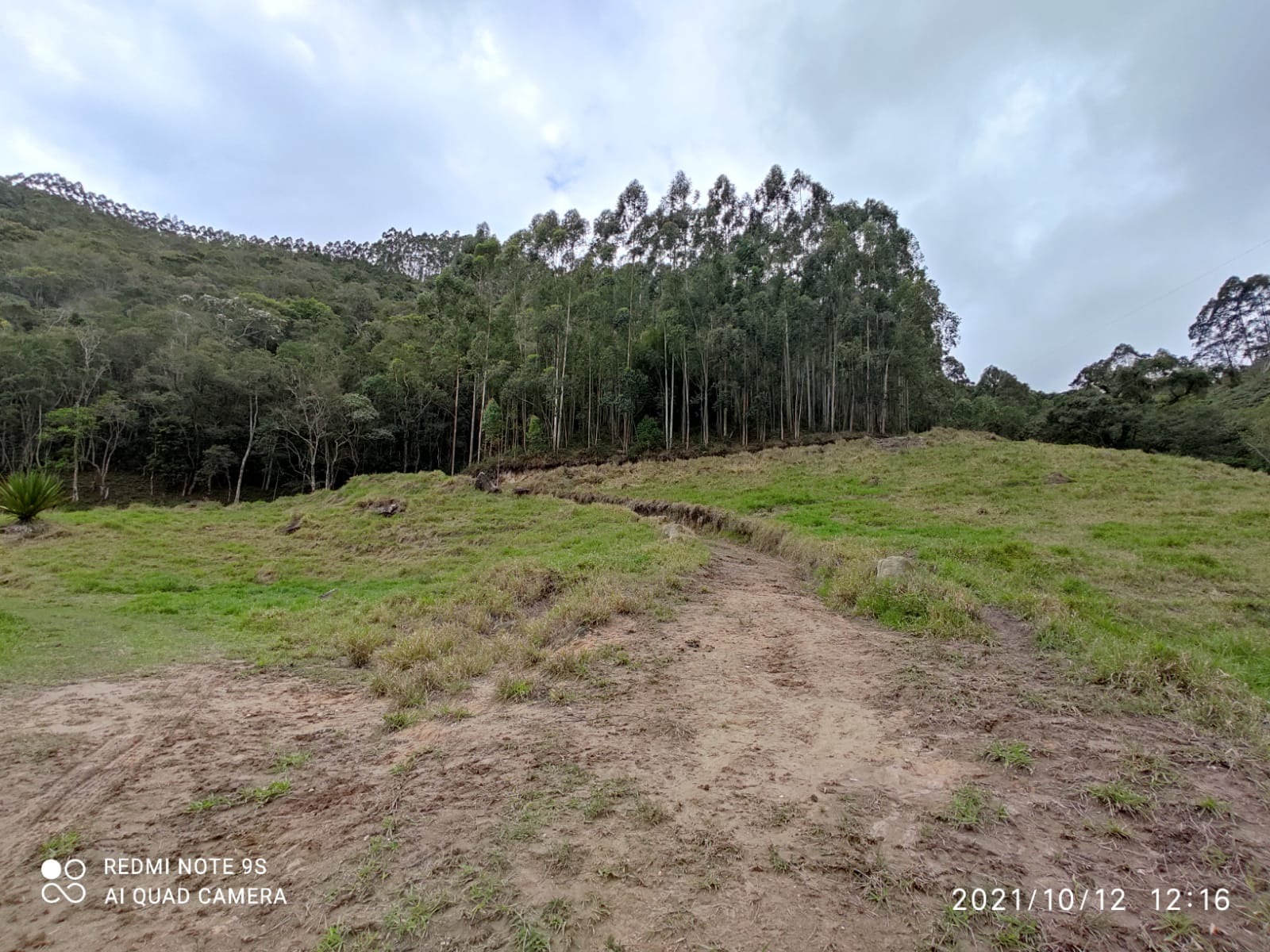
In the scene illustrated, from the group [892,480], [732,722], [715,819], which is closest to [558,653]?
[732,722]

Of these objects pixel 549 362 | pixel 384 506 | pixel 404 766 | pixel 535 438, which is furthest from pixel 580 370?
pixel 404 766

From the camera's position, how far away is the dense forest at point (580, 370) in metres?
32.7

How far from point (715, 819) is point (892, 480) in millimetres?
19511

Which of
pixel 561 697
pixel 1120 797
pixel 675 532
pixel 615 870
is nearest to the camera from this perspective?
pixel 615 870

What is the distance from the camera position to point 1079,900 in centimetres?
234

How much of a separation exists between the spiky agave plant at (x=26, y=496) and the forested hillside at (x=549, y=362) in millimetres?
17587

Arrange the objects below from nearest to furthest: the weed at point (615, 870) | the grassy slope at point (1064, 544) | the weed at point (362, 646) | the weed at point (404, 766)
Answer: the weed at point (615, 870), the weed at point (404, 766), the grassy slope at point (1064, 544), the weed at point (362, 646)

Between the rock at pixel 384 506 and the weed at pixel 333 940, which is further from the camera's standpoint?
the rock at pixel 384 506

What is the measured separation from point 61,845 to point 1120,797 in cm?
570

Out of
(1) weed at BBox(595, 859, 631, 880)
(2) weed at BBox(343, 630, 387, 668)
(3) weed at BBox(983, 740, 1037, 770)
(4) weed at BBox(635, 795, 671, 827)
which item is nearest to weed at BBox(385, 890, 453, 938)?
(1) weed at BBox(595, 859, 631, 880)

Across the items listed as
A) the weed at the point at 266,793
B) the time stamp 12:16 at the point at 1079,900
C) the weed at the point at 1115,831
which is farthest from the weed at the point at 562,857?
the weed at the point at 1115,831

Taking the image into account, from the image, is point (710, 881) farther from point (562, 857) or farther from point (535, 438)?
point (535, 438)

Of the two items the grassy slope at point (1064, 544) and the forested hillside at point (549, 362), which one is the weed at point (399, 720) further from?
the forested hillside at point (549, 362)

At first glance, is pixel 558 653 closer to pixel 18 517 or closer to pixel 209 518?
pixel 18 517
